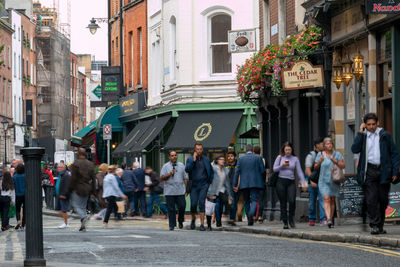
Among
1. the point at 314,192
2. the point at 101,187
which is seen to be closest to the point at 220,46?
the point at 101,187

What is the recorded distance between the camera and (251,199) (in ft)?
73.7

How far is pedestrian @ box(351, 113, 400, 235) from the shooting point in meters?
15.6

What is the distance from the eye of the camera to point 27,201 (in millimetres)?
11047

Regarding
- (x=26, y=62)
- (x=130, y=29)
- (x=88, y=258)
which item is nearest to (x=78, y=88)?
(x=26, y=62)

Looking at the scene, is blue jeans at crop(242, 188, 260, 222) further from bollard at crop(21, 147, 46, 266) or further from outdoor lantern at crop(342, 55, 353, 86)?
bollard at crop(21, 147, 46, 266)

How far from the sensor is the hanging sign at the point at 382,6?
59.5 ft

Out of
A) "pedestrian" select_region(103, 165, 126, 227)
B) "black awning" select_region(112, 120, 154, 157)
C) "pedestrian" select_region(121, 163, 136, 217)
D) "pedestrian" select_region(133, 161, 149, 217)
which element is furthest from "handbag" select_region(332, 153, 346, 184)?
"black awning" select_region(112, 120, 154, 157)

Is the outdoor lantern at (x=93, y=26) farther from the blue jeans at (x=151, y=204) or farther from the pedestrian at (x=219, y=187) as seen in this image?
the pedestrian at (x=219, y=187)

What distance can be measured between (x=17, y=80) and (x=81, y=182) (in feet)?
219

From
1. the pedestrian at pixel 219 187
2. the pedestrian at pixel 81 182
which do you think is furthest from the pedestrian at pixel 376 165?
the pedestrian at pixel 81 182

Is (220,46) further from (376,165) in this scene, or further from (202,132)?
(376,165)

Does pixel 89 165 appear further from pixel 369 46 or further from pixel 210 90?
pixel 210 90

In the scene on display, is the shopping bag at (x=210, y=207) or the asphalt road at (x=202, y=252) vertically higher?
the shopping bag at (x=210, y=207)

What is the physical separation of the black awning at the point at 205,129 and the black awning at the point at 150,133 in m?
0.90
